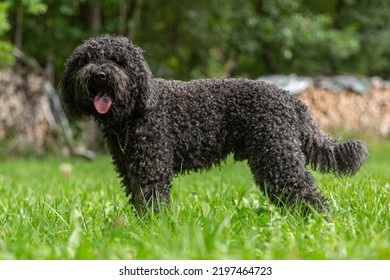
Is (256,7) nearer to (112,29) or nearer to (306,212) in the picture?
(112,29)

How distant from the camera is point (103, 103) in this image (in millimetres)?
4602

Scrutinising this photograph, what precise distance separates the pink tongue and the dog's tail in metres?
1.67

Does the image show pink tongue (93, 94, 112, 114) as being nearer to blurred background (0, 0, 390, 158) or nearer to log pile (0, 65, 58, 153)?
blurred background (0, 0, 390, 158)

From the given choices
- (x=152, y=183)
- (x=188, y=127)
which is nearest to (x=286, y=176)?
(x=188, y=127)

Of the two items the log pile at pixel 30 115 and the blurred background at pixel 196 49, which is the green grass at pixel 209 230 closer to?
the blurred background at pixel 196 49

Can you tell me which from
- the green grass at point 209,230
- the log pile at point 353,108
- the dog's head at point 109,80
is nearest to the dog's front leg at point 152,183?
the green grass at point 209,230

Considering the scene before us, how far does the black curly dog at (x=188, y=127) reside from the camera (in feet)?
15.3

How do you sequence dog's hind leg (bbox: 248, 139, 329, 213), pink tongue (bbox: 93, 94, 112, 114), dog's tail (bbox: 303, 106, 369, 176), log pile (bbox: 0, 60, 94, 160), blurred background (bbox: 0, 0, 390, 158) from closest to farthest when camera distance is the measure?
1. pink tongue (bbox: 93, 94, 112, 114)
2. dog's hind leg (bbox: 248, 139, 329, 213)
3. dog's tail (bbox: 303, 106, 369, 176)
4. log pile (bbox: 0, 60, 94, 160)
5. blurred background (bbox: 0, 0, 390, 158)

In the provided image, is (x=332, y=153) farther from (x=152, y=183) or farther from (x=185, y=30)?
(x=185, y=30)

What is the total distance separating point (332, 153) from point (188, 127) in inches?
48.6

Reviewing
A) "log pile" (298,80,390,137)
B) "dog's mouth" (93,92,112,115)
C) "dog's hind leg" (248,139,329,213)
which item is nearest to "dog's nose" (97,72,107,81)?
"dog's mouth" (93,92,112,115)

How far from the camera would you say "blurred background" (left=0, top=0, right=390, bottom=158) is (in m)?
14.7

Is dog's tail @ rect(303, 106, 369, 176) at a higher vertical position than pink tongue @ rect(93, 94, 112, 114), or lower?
lower

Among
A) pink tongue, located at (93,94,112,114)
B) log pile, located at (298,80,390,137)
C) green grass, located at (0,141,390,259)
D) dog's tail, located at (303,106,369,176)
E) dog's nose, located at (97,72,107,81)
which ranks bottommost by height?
log pile, located at (298,80,390,137)
